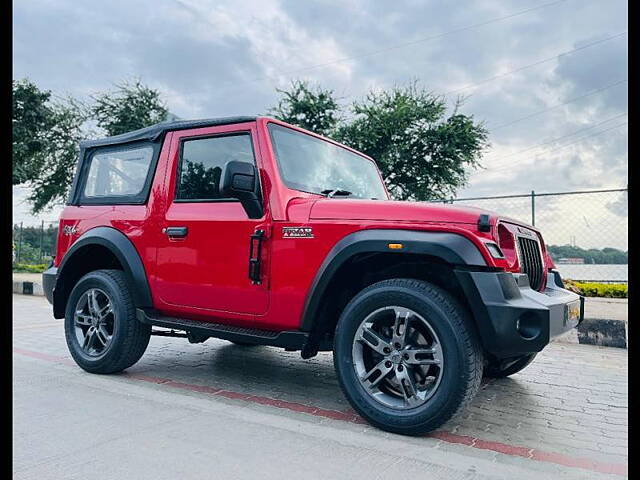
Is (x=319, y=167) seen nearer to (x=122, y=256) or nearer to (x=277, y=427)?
(x=122, y=256)

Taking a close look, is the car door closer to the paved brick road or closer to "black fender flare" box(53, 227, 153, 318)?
"black fender flare" box(53, 227, 153, 318)

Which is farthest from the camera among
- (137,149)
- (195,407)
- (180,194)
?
(137,149)

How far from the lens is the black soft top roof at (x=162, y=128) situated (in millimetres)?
4173

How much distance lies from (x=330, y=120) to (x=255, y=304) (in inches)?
589

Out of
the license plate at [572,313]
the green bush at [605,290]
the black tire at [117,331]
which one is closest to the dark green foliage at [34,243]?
the black tire at [117,331]

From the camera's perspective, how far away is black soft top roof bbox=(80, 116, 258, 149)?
417 cm

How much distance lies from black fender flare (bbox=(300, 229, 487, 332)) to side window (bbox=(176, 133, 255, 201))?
3.75 ft

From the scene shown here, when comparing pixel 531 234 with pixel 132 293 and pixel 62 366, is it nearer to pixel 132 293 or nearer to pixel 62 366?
pixel 132 293

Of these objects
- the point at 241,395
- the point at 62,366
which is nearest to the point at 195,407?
the point at 241,395

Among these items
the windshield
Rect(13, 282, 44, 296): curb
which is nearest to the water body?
the windshield

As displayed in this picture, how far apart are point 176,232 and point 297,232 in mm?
1143

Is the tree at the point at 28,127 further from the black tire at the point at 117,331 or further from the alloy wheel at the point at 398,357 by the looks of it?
the alloy wheel at the point at 398,357

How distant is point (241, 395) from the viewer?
4.00 meters

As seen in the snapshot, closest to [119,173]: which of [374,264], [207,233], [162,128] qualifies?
[162,128]
